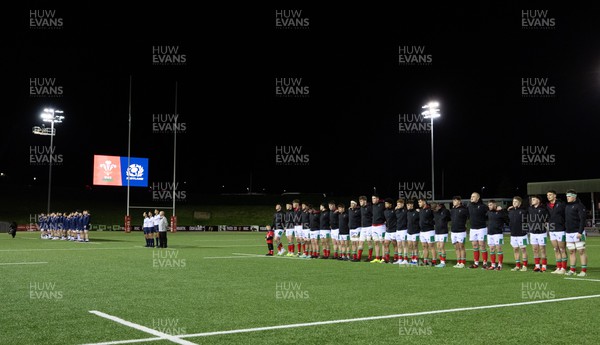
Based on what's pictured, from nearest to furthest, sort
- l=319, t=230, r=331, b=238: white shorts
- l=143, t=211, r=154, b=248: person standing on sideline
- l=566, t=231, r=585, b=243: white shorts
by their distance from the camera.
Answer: l=566, t=231, r=585, b=243: white shorts
l=319, t=230, r=331, b=238: white shorts
l=143, t=211, r=154, b=248: person standing on sideline

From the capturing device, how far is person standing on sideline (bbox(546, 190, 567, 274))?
555 inches

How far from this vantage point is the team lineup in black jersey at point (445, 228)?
14.3 meters

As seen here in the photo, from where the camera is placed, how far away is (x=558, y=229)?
14398 millimetres

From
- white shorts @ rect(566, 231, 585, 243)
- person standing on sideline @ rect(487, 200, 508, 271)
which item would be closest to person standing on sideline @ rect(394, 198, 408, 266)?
person standing on sideline @ rect(487, 200, 508, 271)

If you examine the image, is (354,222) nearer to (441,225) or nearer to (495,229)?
(441,225)

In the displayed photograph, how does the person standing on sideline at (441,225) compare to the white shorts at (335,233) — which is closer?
the person standing on sideline at (441,225)

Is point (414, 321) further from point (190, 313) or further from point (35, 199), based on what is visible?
point (35, 199)

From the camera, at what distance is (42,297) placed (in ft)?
31.8

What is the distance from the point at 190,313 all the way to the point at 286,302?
1.68m

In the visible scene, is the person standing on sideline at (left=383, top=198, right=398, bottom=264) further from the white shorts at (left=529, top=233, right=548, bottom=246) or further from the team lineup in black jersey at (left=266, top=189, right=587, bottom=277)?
the white shorts at (left=529, top=233, right=548, bottom=246)

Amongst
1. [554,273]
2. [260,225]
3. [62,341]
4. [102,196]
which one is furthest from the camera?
[102,196]

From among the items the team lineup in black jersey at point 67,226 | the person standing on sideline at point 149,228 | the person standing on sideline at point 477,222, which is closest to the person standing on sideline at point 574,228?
the person standing on sideline at point 477,222

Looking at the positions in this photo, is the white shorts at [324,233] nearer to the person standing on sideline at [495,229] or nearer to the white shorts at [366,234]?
the white shorts at [366,234]

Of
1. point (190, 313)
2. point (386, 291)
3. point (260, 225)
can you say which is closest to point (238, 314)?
point (190, 313)
